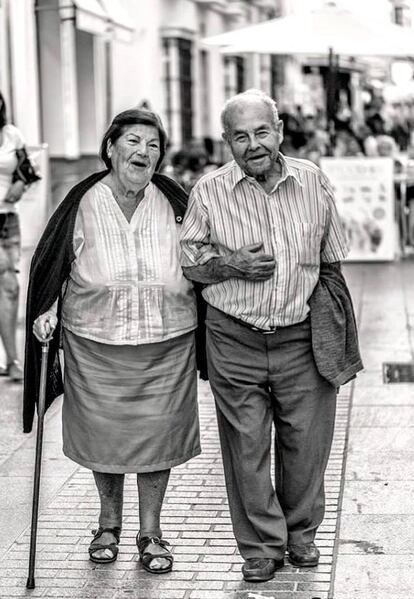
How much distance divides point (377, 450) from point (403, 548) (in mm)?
1708

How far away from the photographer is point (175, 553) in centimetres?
558

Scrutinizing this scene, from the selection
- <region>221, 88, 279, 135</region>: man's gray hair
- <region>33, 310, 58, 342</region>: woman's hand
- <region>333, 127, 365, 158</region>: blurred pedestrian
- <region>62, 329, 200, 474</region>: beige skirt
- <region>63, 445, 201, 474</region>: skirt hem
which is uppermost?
<region>221, 88, 279, 135</region>: man's gray hair

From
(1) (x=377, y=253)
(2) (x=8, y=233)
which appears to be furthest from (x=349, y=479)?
(1) (x=377, y=253)

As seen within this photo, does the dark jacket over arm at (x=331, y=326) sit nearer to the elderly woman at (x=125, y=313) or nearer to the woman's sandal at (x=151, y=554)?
the elderly woman at (x=125, y=313)

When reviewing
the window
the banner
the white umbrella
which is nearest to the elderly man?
the banner

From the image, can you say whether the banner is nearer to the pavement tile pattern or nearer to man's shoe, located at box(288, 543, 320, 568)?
the pavement tile pattern

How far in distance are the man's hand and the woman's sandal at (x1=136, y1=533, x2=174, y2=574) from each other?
3.87ft

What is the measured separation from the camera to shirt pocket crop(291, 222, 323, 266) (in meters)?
5.04

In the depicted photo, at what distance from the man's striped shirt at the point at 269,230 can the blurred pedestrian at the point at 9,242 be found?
426cm

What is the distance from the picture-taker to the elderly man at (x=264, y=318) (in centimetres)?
503

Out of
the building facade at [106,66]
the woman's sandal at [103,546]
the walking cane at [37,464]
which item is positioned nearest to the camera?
the walking cane at [37,464]

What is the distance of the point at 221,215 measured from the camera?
5.07m

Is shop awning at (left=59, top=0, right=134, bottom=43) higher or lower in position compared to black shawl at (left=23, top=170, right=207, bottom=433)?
higher

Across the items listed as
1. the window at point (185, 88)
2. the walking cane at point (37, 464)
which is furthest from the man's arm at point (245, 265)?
the window at point (185, 88)
